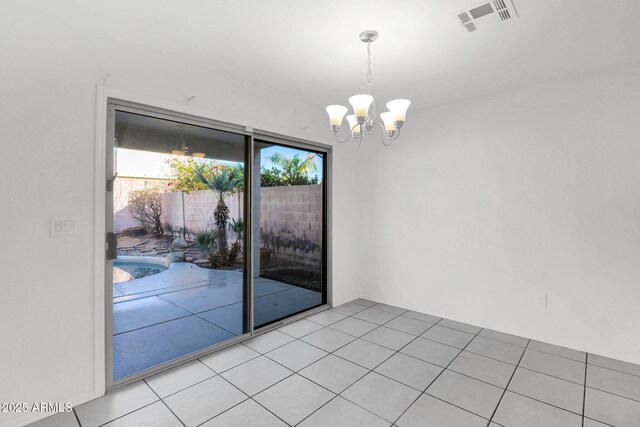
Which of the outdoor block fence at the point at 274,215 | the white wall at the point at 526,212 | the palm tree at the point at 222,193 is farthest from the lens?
the palm tree at the point at 222,193

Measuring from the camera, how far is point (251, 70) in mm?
2834

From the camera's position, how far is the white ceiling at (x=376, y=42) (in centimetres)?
196

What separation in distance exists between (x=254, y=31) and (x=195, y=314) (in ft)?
7.97

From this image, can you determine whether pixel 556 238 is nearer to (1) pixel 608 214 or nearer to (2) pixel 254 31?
(1) pixel 608 214

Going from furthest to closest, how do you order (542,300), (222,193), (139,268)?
(542,300) < (222,193) < (139,268)

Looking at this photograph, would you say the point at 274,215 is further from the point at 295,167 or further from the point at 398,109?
the point at 398,109

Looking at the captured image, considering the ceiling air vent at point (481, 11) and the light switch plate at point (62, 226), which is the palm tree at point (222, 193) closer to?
the light switch plate at point (62, 226)

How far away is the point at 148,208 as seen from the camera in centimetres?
256

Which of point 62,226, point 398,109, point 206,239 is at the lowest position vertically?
point 206,239

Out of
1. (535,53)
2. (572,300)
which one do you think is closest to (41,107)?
(535,53)

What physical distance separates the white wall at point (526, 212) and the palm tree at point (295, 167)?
3.28 ft

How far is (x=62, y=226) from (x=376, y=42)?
2514 mm

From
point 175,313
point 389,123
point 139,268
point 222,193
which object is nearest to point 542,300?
point 389,123

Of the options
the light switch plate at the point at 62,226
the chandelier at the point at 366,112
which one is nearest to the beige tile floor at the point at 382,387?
the light switch plate at the point at 62,226
